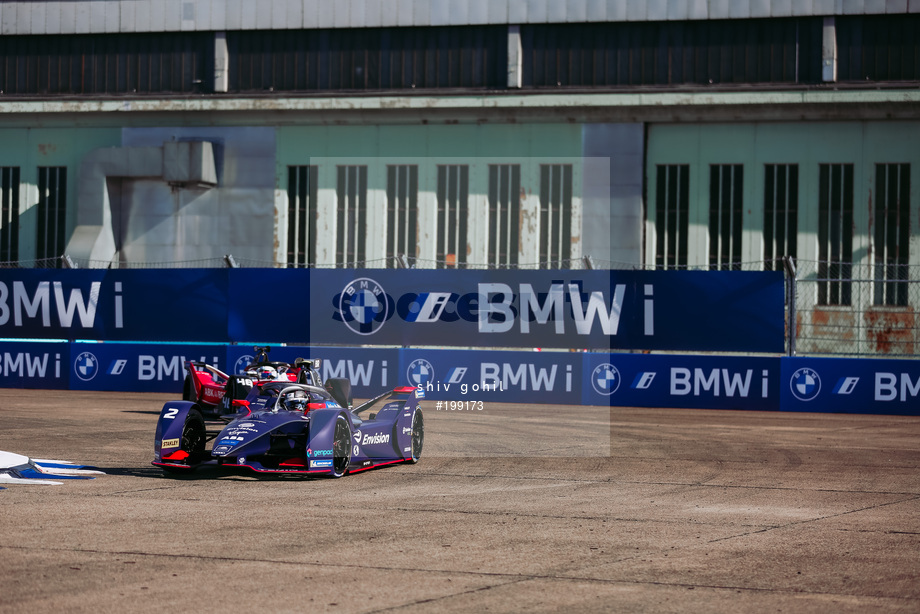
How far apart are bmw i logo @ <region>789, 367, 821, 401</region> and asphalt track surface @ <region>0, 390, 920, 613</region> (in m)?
5.33

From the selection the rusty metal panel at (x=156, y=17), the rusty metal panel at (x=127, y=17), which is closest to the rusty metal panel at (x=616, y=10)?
the rusty metal panel at (x=156, y=17)

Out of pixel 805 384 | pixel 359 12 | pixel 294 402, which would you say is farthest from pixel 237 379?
pixel 359 12

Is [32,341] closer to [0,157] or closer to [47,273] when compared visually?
[47,273]

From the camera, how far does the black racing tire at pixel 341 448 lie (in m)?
11.5

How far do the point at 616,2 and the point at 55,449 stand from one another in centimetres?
2121

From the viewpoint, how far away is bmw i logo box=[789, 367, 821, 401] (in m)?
20.4

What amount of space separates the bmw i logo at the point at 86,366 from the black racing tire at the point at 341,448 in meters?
12.8

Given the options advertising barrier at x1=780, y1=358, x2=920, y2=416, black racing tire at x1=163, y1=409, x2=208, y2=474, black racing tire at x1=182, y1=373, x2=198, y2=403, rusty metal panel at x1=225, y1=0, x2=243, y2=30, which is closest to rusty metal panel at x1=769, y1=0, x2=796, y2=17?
advertising barrier at x1=780, y1=358, x2=920, y2=416

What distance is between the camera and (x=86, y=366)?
23.0m

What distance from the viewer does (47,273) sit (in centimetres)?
2348

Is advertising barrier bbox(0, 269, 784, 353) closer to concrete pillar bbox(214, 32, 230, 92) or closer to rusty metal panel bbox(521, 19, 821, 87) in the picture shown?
concrete pillar bbox(214, 32, 230, 92)

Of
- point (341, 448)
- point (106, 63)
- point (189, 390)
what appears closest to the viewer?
point (341, 448)

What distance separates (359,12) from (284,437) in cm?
2197

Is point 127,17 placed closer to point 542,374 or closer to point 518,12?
point 518,12
